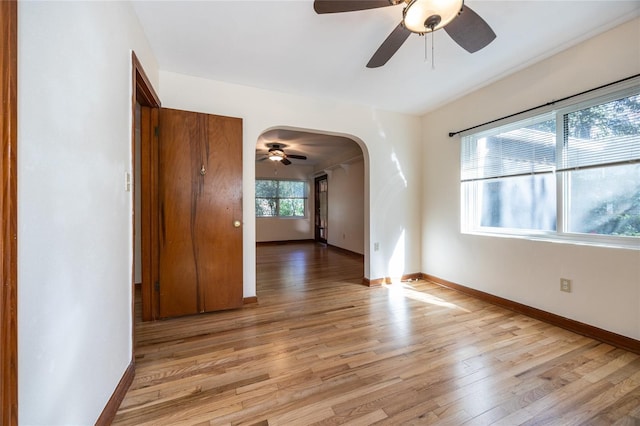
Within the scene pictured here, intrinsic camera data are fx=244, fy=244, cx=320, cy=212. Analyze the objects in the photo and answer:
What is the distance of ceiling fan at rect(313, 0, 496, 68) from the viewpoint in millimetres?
1328

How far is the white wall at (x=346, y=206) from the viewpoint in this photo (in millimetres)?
5414

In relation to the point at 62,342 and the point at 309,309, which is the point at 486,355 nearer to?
the point at 309,309

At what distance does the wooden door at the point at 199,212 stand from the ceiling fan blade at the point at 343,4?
1.48 m

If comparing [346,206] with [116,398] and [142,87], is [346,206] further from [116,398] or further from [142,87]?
[116,398]

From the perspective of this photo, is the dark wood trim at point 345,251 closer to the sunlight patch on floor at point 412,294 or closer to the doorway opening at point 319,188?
the doorway opening at point 319,188

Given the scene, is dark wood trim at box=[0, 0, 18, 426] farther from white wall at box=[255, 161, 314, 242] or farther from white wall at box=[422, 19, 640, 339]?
white wall at box=[255, 161, 314, 242]

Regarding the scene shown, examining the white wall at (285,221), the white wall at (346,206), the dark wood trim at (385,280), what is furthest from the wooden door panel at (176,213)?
the white wall at (285,221)

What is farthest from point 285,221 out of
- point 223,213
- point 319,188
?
point 223,213

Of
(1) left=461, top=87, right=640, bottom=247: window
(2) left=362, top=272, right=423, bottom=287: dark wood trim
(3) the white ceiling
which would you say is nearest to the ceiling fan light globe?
(3) the white ceiling

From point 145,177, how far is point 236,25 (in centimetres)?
155

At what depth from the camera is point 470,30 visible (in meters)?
1.56

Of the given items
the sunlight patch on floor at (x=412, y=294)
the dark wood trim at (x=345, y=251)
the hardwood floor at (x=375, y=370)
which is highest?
the dark wood trim at (x=345, y=251)

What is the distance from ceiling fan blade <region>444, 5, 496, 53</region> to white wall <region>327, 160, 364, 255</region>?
3.64m

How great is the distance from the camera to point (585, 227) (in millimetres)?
2137
